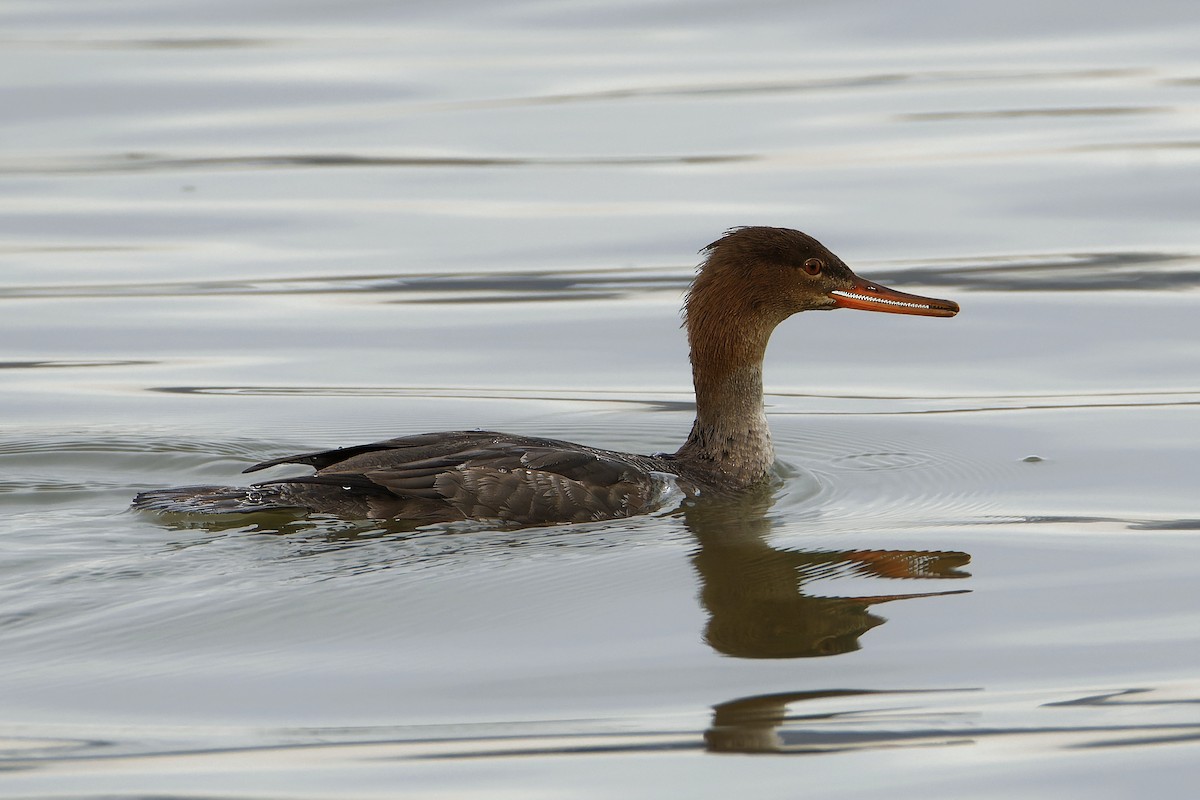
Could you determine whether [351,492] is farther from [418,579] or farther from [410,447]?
[418,579]

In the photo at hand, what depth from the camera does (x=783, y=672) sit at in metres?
5.73

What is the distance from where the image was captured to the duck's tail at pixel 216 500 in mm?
7410

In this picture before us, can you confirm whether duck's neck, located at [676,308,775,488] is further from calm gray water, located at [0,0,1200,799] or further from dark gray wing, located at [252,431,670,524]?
A: dark gray wing, located at [252,431,670,524]

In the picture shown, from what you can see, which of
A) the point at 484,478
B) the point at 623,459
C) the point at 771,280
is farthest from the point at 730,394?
the point at 484,478

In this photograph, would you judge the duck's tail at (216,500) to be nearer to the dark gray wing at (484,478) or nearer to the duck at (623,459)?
the duck at (623,459)

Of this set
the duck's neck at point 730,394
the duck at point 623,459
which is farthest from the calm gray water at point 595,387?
the duck's neck at point 730,394

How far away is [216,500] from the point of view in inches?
292

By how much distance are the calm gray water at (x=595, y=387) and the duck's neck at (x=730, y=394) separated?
0.89 feet

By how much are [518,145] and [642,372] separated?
541 cm

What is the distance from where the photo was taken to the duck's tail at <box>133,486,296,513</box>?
7.41 m

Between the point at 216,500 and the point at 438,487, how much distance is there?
3.01 feet

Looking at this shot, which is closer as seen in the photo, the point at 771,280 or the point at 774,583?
the point at 774,583

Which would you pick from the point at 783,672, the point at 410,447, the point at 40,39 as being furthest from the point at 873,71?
the point at 783,672

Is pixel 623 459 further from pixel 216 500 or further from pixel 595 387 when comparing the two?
pixel 595 387
